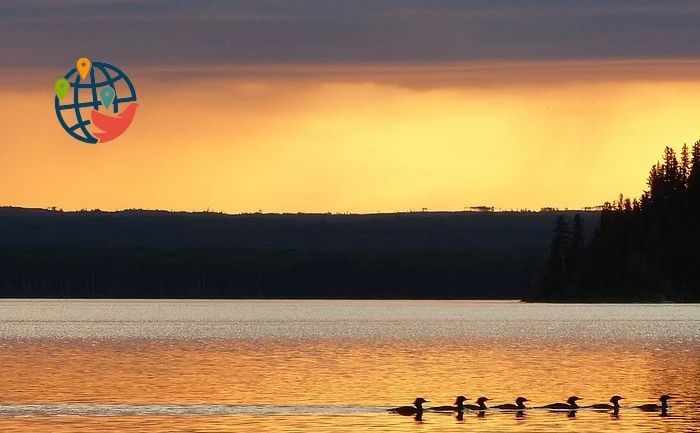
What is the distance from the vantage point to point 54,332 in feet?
628

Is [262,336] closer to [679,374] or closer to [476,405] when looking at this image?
[679,374]

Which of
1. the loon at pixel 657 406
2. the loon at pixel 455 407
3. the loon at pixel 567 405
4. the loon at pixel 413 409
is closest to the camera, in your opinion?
the loon at pixel 413 409

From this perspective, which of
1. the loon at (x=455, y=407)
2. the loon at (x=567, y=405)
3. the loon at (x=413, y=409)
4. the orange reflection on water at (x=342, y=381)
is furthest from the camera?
the loon at (x=567, y=405)

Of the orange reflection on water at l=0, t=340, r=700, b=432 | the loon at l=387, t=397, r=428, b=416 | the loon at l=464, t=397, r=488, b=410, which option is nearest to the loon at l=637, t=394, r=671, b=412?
the orange reflection on water at l=0, t=340, r=700, b=432

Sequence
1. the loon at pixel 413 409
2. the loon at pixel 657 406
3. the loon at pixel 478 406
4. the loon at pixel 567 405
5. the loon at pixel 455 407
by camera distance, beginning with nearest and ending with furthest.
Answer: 1. the loon at pixel 413 409
2. the loon at pixel 455 407
3. the loon at pixel 478 406
4. the loon at pixel 657 406
5. the loon at pixel 567 405

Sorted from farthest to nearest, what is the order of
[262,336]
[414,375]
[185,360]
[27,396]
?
1. [262,336]
2. [185,360]
3. [414,375]
4. [27,396]

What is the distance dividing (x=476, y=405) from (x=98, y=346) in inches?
2896

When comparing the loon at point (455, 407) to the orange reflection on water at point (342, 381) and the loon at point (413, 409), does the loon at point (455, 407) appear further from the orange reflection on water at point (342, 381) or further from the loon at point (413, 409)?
the loon at point (413, 409)

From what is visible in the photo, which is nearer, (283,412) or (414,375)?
(283,412)

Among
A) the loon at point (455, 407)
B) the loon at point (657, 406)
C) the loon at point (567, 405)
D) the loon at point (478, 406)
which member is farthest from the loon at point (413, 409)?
the loon at point (657, 406)

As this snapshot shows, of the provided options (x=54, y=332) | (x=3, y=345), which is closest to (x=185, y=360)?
(x=3, y=345)

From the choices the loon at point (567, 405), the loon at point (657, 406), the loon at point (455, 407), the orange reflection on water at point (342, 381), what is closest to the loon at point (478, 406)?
the loon at point (455, 407)

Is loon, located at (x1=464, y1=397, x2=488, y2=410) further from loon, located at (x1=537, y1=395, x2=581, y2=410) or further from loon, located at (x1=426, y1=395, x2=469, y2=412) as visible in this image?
loon, located at (x1=537, y1=395, x2=581, y2=410)

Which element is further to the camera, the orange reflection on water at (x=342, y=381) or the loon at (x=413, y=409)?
the loon at (x=413, y=409)
